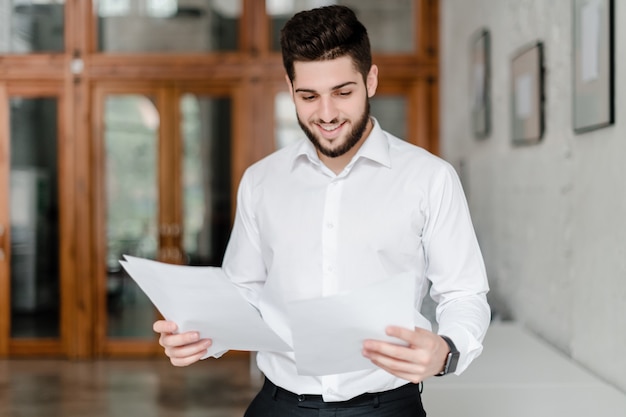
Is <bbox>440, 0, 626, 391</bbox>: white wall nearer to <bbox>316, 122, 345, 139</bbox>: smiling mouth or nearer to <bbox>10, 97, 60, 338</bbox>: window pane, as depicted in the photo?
<bbox>316, 122, 345, 139</bbox>: smiling mouth

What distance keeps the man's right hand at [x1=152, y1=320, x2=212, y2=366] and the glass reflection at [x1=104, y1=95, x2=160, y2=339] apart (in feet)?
16.1

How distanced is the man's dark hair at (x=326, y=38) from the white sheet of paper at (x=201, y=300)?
49 cm

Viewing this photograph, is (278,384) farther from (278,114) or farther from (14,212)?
(14,212)

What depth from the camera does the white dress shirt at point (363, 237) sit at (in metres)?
1.50

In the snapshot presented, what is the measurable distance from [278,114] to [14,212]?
2388 millimetres

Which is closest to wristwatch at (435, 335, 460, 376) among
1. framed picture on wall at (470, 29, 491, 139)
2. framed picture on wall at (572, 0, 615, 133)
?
framed picture on wall at (572, 0, 615, 133)

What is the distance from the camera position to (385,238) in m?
1.55

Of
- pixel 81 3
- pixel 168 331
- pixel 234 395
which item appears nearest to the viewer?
pixel 168 331

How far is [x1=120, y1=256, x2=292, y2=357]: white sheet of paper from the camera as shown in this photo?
139 cm

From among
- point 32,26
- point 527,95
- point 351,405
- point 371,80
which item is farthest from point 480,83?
point 32,26

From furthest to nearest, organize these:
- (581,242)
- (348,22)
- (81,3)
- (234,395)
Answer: (81,3), (234,395), (581,242), (348,22)

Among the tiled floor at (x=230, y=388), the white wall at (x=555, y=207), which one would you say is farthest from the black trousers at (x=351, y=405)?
the white wall at (x=555, y=207)

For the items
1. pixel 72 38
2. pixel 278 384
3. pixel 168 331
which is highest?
pixel 72 38

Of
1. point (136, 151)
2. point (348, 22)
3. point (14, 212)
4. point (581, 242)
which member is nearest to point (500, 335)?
point (581, 242)
